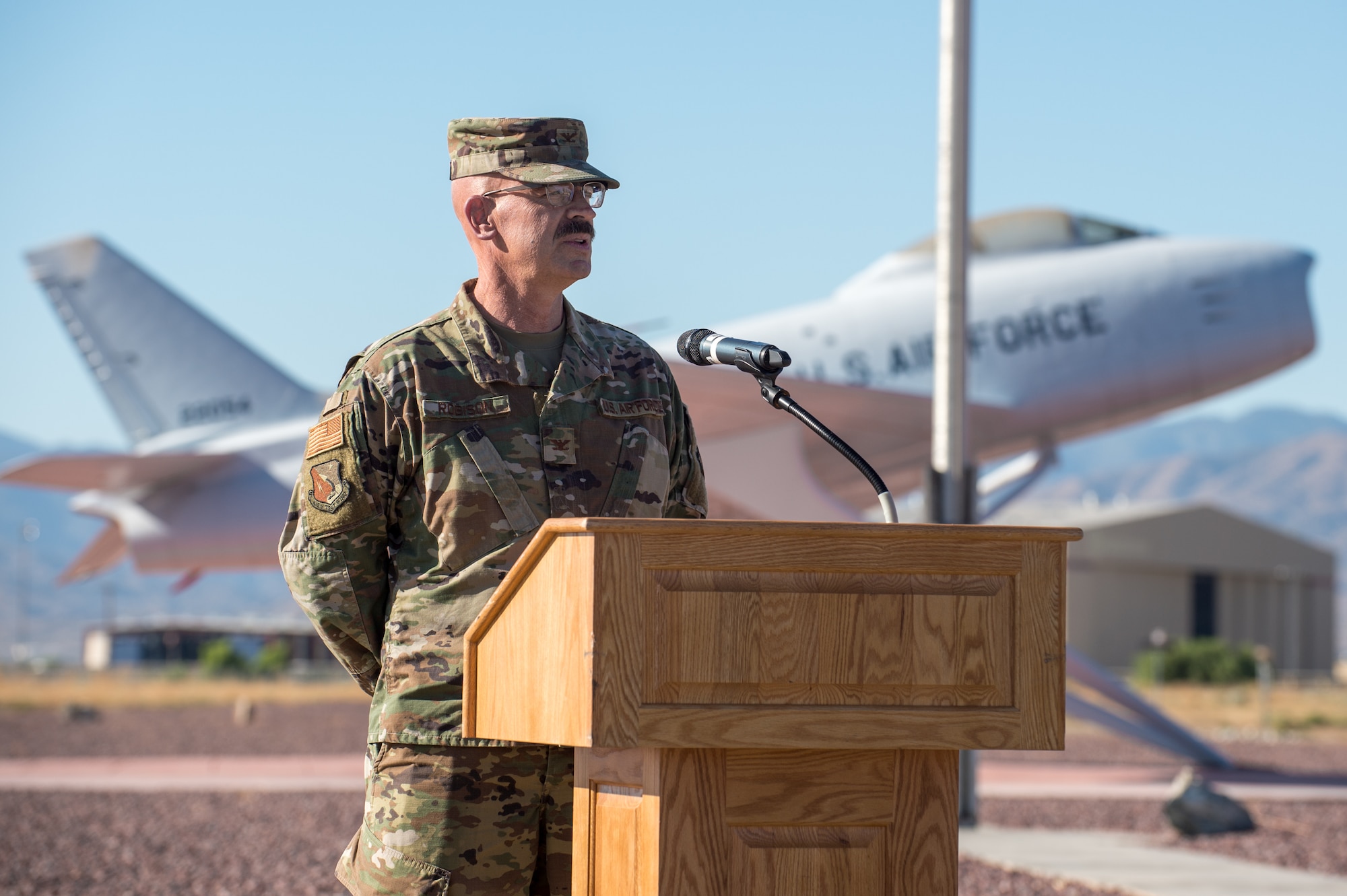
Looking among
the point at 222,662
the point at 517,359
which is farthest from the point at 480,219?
the point at 222,662

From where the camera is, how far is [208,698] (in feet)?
107

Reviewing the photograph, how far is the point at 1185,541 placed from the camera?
5556 centimetres

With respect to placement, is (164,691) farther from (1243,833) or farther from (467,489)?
(467,489)

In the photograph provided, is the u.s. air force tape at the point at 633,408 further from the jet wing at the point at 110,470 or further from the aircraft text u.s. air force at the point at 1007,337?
the jet wing at the point at 110,470

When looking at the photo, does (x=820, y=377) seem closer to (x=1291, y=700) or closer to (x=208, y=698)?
(x=208, y=698)

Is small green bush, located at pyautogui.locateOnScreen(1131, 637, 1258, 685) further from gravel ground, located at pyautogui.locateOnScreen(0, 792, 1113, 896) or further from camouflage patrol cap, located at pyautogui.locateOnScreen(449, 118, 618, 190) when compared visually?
camouflage patrol cap, located at pyautogui.locateOnScreen(449, 118, 618, 190)

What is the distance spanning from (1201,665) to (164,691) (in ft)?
82.2

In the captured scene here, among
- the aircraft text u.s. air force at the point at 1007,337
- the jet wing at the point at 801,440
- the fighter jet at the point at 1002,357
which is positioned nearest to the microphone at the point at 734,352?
the fighter jet at the point at 1002,357

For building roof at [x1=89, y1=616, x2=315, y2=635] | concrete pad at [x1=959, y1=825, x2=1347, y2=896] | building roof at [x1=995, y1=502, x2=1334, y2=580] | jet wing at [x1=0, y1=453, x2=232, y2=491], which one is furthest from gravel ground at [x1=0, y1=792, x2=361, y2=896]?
building roof at [x1=89, y1=616, x2=315, y2=635]

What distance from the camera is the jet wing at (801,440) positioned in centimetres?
1719

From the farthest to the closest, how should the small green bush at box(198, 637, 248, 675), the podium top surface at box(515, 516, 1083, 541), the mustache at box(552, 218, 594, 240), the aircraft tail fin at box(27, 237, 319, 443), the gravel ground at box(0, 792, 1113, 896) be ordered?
the small green bush at box(198, 637, 248, 675), the aircraft tail fin at box(27, 237, 319, 443), the gravel ground at box(0, 792, 1113, 896), the mustache at box(552, 218, 594, 240), the podium top surface at box(515, 516, 1083, 541)

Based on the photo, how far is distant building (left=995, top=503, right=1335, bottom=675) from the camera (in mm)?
51625

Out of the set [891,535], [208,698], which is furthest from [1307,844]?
[208,698]

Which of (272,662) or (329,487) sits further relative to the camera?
(272,662)
